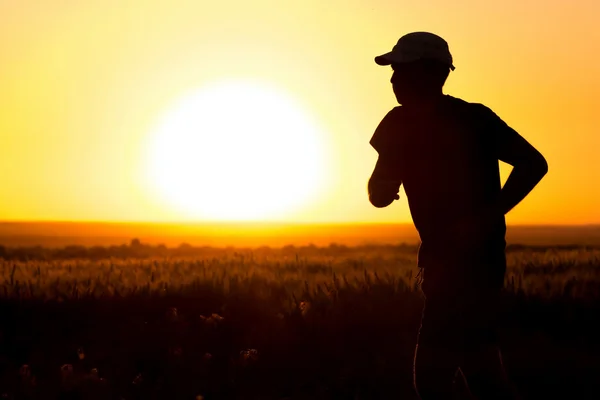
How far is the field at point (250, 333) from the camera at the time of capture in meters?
8.26

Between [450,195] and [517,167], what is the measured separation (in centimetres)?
37

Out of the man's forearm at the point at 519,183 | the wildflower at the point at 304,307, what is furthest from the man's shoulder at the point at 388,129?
the wildflower at the point at 304,307

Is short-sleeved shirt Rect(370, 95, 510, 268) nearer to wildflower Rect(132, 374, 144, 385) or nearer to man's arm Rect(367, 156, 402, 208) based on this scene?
man's arm Rect(367, 156, 402, 208)

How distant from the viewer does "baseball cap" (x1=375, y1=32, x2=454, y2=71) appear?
445 cm

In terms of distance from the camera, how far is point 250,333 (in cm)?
1008

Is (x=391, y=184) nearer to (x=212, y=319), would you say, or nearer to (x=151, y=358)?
(x=151, y=358)

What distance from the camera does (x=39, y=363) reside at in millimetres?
9336

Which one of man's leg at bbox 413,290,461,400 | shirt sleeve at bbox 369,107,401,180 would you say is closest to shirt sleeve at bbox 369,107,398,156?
shirt sleeve at bbox 369,107,401,180

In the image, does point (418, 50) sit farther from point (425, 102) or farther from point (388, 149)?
point (388, 149)

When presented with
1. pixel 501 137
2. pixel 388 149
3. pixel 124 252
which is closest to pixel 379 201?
pixel 388 149

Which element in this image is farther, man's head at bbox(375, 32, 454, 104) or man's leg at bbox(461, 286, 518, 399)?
man's leg at bbox(461, 286, 518, 399)

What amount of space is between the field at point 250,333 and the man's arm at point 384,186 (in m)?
3.53

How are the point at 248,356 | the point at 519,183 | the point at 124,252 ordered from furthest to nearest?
the point at 124,252 → the point at 248,356 → the point at 519,183

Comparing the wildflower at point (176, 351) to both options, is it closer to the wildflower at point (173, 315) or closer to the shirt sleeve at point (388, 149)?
the wildflower at point (173, 315)
